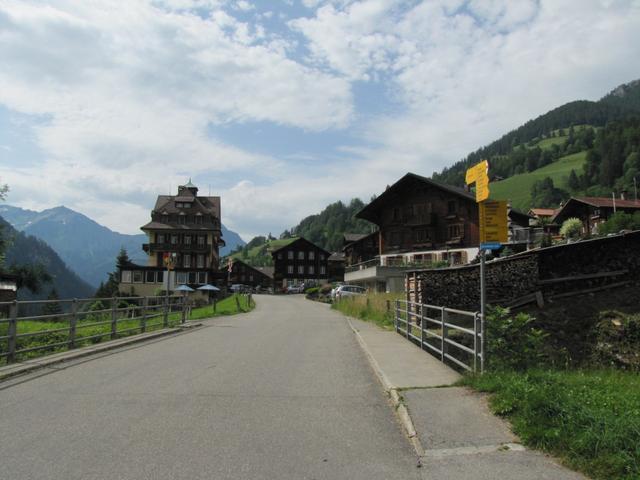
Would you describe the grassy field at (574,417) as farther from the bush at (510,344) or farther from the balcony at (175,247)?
the balcony at (175,247)

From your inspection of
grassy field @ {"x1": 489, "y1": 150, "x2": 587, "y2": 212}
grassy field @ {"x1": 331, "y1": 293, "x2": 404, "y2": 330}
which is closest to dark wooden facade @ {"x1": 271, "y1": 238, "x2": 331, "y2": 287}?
grassy field @ {"x1": 489, "y1": 150, "x2": 587, "y2": 212}

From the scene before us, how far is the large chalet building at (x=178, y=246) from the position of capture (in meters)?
81.2

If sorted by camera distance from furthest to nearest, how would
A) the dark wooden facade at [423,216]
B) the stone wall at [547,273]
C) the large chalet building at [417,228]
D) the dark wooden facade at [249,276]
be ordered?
the dark wooden facade at [249,276] → the dark wooden facade at [423,216] → the large chalet building at [417,228] → the stone wall at [547,273]

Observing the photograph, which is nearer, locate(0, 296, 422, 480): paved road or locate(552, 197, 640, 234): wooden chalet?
locate(0, 296, 422, 480): paved road

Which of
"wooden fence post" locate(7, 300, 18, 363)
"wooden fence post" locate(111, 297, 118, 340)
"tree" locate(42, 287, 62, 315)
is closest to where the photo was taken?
"wooden fence post" locate(7, 300, 18, 363)

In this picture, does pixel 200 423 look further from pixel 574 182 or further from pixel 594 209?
pixel 574 182

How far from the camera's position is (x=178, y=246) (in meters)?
82.4

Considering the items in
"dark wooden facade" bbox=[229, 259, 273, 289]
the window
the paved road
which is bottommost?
the paved road

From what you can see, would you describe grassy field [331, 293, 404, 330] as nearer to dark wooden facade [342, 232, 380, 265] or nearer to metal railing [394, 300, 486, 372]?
metal railing [394, 300, 486, 372]

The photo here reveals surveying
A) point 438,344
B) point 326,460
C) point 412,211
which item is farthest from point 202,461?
point 412,211

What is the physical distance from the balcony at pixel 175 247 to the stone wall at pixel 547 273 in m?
61.3

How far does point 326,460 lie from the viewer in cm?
534

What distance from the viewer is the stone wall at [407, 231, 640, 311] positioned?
998 inches

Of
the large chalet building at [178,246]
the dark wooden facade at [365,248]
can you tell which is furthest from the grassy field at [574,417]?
the dark wooden facade at [365,248]
